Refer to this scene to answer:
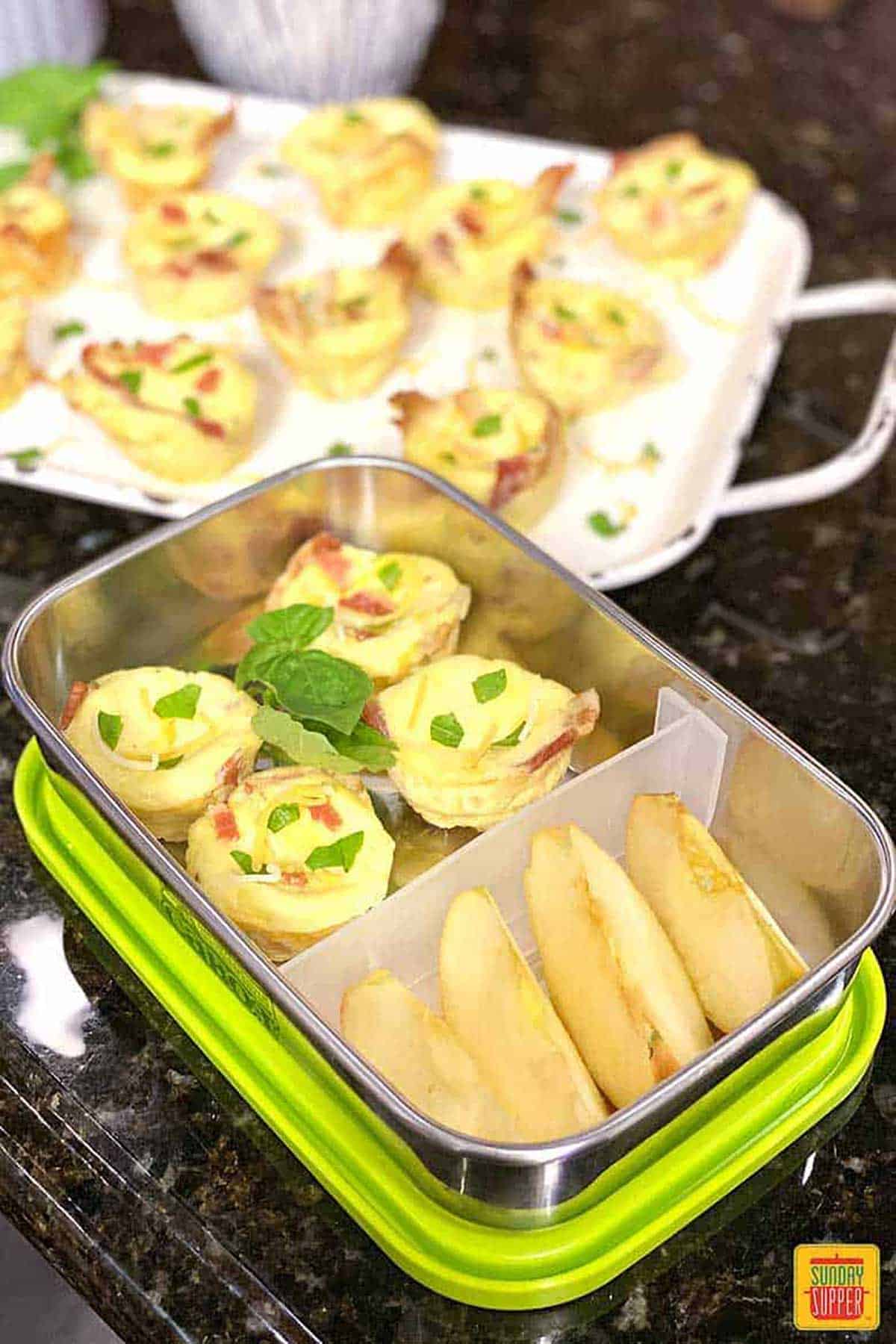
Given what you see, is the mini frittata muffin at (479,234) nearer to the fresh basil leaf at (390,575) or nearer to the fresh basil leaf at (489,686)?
the fresh basil leaf at (390,575)

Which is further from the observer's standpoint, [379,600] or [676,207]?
[676,207]

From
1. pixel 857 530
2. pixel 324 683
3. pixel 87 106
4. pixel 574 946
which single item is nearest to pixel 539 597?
pixel 324 683

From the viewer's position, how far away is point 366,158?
6.35ft

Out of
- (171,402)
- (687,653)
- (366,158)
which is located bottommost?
(687,653)

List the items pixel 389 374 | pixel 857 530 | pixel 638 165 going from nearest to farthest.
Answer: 1. pixel 857 530
2. pixel 389 374
3. pixel 638 165

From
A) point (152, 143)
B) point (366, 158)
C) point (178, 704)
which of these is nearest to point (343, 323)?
point (366, 158)

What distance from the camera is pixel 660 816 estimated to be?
1142 millimetres

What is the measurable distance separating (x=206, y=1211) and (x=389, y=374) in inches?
38.9

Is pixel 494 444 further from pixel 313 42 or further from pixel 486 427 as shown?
pixel 313 42

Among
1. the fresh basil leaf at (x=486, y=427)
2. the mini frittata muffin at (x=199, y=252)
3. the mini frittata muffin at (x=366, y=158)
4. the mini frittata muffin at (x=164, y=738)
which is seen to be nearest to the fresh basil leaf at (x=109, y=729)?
the mini frittata muffin at (x=164, y=738)

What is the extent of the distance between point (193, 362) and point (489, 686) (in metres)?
0.63

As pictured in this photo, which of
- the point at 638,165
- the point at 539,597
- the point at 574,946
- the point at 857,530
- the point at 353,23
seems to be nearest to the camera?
the point at 574,946

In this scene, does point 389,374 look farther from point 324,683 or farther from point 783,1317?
point 783,1317

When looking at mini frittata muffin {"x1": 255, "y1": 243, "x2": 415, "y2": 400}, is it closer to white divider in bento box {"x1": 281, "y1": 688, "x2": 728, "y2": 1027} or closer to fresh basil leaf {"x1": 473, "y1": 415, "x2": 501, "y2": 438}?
fresh basil leaf {"x1": 473, "y1": 415, "x2": 501, "y2": 438}
